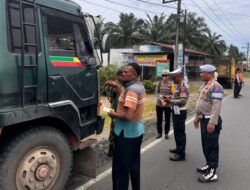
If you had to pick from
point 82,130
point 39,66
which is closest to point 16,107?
point 39,66

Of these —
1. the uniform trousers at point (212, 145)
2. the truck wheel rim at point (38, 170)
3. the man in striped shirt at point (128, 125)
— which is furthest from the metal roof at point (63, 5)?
the uniform trousers at point (212, 145)

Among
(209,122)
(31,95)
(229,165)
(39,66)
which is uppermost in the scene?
(39,66)

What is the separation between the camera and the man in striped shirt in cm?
352

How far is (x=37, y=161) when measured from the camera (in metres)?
3.50

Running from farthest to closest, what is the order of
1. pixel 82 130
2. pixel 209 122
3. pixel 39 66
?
pixel 209 122, pixel 82 130, pixel 39 66

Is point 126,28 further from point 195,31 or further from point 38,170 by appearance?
point 38,170

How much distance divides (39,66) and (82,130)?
1.15 metres

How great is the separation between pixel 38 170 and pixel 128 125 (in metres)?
1.10

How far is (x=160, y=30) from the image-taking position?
45.1 meters

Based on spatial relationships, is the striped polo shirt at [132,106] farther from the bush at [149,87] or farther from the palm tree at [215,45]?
the palm tree at [215,45]

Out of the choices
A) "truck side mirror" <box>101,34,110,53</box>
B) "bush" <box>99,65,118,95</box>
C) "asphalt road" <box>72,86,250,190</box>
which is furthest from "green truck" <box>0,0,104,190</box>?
"bush" <box>99,65,118,95</box>

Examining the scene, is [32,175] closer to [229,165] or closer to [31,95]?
[31,95]

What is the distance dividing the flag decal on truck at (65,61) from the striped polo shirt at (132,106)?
0.77 m

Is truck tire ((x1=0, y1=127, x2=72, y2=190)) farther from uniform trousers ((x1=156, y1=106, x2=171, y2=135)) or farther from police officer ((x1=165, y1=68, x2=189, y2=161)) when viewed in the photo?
uniform trousers ((x1=156, y1=106, x2=171, y2=135))
